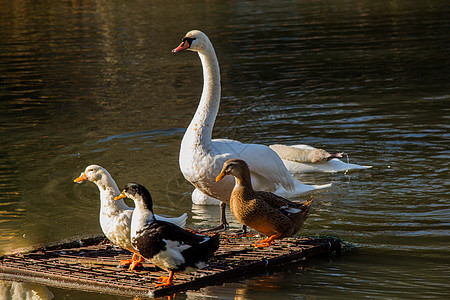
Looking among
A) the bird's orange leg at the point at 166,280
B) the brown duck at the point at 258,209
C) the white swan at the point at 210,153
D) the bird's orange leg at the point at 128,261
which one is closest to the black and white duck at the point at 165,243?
the bird's orange leg at the point at 166,280

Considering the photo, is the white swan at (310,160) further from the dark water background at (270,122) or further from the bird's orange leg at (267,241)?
the bird's orange leg at (267,241)

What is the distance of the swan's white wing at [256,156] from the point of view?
799 centimetres

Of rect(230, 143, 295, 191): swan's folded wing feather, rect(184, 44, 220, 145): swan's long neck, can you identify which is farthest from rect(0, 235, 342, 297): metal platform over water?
rect(184, 44, 220, 145): swan's long neck

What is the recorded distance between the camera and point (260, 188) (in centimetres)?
867

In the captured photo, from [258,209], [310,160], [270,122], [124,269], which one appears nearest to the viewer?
[124,269]

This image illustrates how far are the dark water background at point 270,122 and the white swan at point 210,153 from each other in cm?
87

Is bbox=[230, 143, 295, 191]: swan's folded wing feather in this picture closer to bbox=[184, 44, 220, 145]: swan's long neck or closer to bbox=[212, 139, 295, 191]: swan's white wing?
bbox=[212, 139, 295, 191]: swan's white wing

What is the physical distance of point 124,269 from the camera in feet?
22.1

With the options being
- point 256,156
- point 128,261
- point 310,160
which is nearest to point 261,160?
point 256,156

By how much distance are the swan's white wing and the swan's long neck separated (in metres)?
0.22

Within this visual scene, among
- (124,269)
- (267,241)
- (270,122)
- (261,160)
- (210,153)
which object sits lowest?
(124,269)

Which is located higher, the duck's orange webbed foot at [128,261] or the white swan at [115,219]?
the white swan at [115,219]

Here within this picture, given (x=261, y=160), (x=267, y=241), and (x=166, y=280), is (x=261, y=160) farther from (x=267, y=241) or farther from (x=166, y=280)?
(x=166, y=280)

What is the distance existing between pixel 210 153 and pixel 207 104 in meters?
0.70
